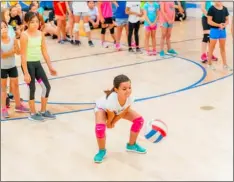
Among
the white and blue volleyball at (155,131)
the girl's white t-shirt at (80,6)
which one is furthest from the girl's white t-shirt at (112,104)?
the girl's white t-shirt at (80,6)

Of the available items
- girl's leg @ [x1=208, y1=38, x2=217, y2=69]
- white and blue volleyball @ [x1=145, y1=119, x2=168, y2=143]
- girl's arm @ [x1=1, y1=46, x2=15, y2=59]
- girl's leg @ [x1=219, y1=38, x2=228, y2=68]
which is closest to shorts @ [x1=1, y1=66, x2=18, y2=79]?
girl's arm @ [x1=1, y1=46, x2=15, y2=59]

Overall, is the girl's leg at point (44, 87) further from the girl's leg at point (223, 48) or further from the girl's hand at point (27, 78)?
the girl's leg at point (223, 48)

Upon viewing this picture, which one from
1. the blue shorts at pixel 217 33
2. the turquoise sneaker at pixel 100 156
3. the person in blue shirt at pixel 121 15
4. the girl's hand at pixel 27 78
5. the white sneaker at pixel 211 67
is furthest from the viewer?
the person in blue shirt at pixel 121 15

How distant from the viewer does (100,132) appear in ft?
12.8

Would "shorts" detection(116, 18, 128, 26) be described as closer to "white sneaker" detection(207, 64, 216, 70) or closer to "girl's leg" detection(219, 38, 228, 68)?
"white sneaker" detection(207, 64, 216, 70)

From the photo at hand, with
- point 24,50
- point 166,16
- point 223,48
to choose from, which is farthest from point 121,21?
point 24,50

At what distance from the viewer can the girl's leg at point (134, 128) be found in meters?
4.07

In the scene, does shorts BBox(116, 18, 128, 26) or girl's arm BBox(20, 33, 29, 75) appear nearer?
girl's arm BBox(20, 33, 29, 75)

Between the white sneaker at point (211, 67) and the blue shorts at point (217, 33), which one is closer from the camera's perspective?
the blue shorts at point (217, 33)

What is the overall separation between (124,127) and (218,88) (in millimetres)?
1796

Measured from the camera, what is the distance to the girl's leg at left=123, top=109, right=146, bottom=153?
13.4ft

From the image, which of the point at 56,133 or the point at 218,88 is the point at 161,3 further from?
the point at 56,133

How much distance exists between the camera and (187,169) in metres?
3.78

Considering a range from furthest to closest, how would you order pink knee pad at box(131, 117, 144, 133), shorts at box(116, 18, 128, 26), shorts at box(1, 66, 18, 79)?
shorts at box(116, 18, 128, 26) → shorts at box(1, 66, 18, 79) → pink knee pad at box(131, 117, 144, 133)
